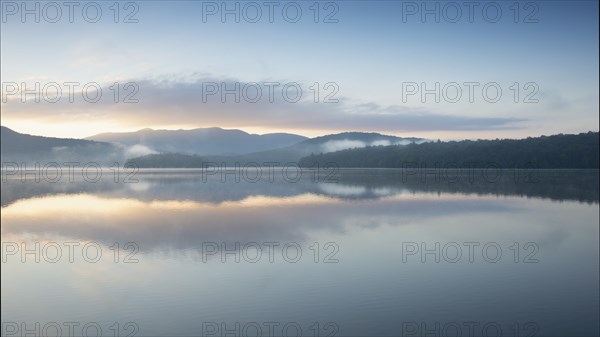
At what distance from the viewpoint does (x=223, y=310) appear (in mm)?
11375

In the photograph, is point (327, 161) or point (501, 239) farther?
point (327, 161)

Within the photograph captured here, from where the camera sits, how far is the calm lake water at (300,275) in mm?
10492

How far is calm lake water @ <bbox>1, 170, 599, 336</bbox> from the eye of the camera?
34.4ft

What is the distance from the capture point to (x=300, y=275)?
14.7 meters

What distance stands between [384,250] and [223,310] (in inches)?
352

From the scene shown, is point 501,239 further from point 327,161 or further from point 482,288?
point 327,161

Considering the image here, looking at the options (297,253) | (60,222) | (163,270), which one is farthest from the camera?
(60,222)

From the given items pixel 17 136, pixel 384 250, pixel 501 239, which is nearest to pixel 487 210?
pixel 501 239

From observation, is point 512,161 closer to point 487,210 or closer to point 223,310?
point 487,210

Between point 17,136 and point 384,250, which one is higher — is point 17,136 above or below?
above

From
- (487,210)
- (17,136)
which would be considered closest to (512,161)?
(487,210)

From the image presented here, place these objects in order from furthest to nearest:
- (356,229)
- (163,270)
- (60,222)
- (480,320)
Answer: (60,222) < (356,229) < (163,270) < (480,320)

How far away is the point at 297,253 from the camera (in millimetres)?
18141

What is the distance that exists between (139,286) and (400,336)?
290 inches
